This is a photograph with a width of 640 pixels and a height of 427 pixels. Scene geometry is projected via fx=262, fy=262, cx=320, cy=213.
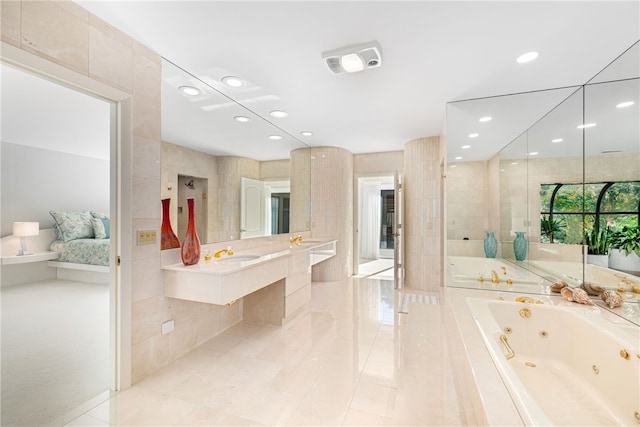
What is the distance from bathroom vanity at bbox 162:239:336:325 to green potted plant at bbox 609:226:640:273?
274 cm

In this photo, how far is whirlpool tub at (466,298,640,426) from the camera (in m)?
1.37

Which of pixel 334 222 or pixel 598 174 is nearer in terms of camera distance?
pixel 598 174

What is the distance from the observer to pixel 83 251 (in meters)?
2.92

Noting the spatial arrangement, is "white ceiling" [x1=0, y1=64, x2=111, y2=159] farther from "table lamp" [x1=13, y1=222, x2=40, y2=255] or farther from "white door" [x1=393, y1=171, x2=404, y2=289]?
"white door" [x1=393, y1=171, x2=404, y2=289]

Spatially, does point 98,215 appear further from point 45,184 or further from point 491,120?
point 491,120

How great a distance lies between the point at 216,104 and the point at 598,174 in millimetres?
3466

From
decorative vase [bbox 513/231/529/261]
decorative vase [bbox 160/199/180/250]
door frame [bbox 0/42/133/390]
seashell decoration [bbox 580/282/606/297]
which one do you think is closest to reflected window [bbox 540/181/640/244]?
decorative vase [bbox 513/231/529/261]

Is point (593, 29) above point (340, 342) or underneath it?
above

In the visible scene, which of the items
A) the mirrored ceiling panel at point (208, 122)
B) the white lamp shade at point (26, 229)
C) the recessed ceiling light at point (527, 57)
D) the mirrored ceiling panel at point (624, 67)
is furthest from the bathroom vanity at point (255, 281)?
the mirrored ceiling panel at point (624, 67)

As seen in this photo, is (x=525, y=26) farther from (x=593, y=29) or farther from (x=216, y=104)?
(x=216, y=104)

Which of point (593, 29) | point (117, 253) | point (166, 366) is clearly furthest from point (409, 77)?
point (166, 366)

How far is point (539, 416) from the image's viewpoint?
3.21 ft

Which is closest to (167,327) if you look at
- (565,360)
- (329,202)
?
(565,360)

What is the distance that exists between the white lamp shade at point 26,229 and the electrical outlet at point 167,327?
112 cm
